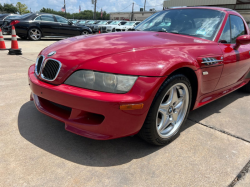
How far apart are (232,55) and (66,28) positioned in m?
9.55

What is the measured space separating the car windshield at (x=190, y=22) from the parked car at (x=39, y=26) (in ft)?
26.7

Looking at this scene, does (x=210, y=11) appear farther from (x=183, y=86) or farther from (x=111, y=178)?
(x=111, y=178)

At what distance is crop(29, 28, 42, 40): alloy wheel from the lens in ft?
31.2

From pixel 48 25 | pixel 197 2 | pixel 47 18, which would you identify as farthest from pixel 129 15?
pixel 48 25

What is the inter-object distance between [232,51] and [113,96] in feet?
6.14

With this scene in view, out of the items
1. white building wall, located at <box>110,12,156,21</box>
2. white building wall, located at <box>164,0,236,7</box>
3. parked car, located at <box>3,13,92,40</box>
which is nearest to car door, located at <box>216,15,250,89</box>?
A: parked car, located at <box>3,13,92,40</box>

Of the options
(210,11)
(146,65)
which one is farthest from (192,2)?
(146,65)

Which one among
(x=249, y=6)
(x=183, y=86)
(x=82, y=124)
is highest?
(x=249, y=6)

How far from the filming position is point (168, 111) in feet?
6.48

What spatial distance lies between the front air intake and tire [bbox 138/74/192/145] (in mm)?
880

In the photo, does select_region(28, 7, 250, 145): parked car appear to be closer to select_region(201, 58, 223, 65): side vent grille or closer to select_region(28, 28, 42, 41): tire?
select_region(201, 58, 223, 65): side vent grille

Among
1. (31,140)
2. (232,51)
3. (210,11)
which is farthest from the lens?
(210,11)

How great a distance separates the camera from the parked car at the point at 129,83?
5.00 ft

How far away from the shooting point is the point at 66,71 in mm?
1664
